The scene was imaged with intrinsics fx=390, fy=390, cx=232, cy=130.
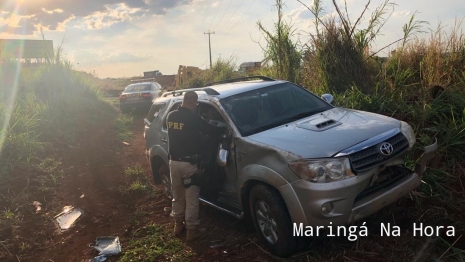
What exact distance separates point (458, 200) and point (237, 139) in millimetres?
2663

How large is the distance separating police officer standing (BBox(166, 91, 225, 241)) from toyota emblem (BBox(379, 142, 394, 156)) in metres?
1.82

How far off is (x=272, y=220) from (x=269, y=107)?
1561 millimetres

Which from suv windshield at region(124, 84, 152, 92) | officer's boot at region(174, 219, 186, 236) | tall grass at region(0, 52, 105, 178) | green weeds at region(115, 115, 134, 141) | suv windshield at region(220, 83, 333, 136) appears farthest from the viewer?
suv windshield at region(124, 84, 152, 92)

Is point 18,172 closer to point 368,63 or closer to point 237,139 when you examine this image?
point 237,139

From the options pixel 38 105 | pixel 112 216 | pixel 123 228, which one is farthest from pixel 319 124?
pixel 38 105

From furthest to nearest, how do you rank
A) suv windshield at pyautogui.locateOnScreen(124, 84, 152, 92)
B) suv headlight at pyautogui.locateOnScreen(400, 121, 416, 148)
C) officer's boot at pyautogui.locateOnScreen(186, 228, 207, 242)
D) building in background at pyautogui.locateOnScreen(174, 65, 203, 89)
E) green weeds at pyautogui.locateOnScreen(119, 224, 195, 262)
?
building in background at pyautogui.locateOnScreen(174, 65, 203, 89), suv windshield at pyautogui.locateOnScreen(124, 84, 152, 92), officer's boot at pyautogui.locateOnScreen(186, 228, 207, 242), green weeds at pyautogui.locateOnScreen(119, 224, 195, 262), suv headlight at pyautogui.locateOnScreen(400, 121, 416, 148)

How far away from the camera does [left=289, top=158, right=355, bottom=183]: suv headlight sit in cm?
353

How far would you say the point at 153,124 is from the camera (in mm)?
6371

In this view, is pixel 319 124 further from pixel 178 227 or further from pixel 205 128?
pixel 178 227

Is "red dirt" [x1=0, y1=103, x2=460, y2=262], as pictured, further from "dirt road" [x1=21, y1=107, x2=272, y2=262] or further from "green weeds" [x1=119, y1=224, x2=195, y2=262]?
"green weeds" [x1=119, y1=224, x2=195, y2=262]

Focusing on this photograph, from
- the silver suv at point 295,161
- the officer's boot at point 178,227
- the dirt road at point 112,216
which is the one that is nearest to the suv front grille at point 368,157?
the silver suv at point 295,161

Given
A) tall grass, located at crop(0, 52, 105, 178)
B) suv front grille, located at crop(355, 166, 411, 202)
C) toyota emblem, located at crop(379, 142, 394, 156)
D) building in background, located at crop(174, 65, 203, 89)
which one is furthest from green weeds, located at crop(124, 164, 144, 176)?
building in background, located at crop(174, 65, 203, 89)

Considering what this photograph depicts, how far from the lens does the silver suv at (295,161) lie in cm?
354

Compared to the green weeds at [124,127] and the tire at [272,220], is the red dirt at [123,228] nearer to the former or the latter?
the tire at [272,220]
